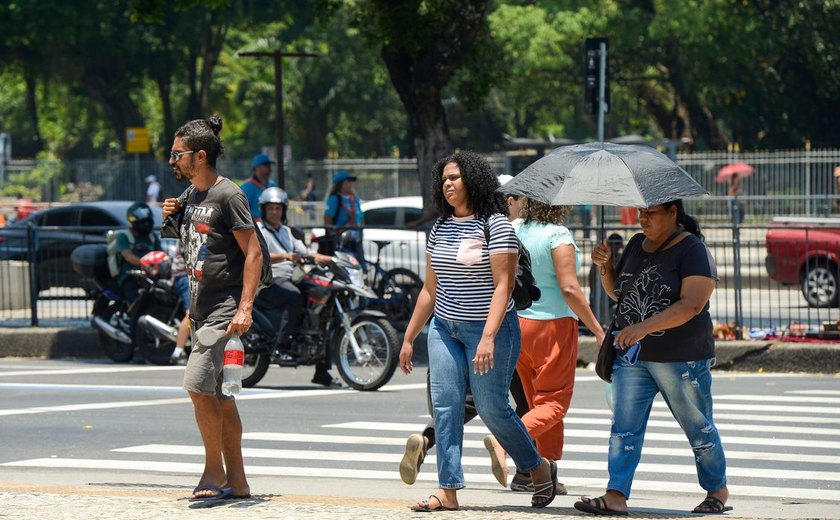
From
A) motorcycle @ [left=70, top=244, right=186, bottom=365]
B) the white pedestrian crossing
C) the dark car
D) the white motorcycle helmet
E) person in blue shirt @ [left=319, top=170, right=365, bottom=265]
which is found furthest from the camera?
person in blue shirt @ [left=319, top=170, right=365, bottom=265]

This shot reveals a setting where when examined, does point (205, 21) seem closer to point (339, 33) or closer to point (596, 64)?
point (339, 33)

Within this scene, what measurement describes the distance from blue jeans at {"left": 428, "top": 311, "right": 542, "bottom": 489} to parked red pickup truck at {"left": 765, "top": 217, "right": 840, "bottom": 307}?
871 cm

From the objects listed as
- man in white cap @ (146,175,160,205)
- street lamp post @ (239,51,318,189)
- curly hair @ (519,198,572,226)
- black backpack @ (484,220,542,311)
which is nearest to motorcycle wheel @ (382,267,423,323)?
street lamp post @ (239,51,318,189)

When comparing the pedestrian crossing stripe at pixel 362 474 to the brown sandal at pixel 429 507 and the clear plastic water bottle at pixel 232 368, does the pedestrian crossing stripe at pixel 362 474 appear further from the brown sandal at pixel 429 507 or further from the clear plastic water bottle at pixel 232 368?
the clear plastic water bottle at pixel 232 368

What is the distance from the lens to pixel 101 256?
15.1 meters

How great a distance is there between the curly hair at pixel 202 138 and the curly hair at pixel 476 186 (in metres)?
1.10

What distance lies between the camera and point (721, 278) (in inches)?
572

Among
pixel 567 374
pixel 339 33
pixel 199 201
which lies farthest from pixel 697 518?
pixel 339 33

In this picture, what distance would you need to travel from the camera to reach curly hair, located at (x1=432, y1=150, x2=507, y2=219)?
6773 millimetres

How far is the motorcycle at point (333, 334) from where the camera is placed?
40.6 ft

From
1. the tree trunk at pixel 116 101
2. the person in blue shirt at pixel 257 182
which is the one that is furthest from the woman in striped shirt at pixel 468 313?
the tree trunk at pixel 116 101

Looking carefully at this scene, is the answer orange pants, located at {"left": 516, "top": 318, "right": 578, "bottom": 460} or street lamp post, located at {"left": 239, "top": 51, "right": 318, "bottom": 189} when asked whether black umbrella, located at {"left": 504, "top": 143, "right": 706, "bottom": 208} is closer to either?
orange pants, located at {"left": 516, "top": 318, "right": 578, "bottom": 460}

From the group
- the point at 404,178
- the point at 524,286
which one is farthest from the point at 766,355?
the point at 404,178

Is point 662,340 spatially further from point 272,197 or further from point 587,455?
point 272,197
